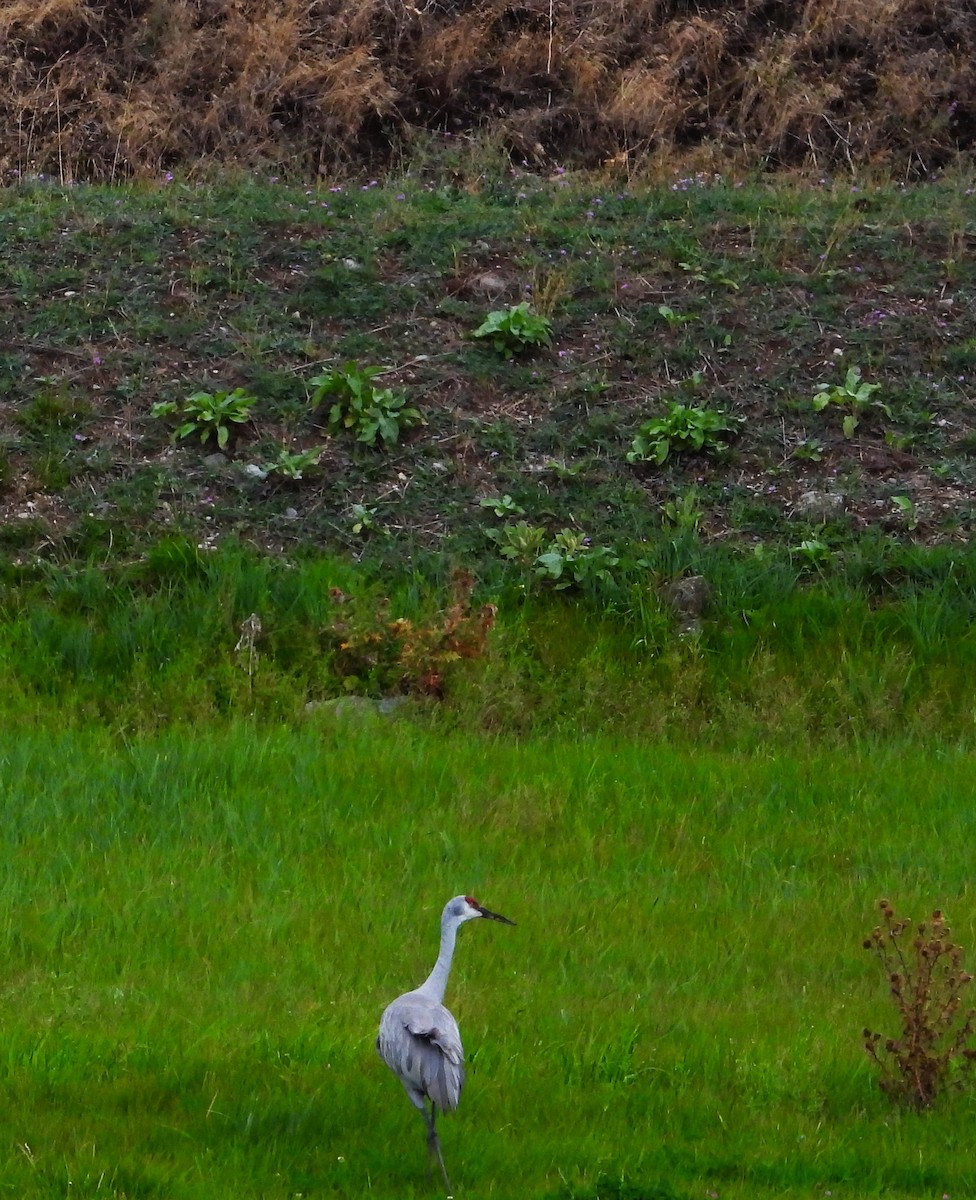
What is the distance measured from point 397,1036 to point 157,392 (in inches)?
318

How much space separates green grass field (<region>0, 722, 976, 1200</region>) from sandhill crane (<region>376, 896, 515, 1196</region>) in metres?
0.34

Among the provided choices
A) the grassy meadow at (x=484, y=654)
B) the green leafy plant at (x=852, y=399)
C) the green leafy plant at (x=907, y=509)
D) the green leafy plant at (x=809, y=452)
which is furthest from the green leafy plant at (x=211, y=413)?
the green leafy plant at (x=907, y=509)

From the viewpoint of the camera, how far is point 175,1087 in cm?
564

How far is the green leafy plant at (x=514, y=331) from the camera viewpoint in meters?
12.7

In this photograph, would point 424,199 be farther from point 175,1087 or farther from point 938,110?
point 175,1087

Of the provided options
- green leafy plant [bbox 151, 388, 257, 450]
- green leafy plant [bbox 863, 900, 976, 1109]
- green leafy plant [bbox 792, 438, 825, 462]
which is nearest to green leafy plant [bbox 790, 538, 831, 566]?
green leafy plant [bbox 792, 438, 825, 462]

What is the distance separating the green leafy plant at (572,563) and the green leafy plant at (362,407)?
1.65 meters

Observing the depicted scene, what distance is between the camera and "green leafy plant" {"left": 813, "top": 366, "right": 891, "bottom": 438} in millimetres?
12188

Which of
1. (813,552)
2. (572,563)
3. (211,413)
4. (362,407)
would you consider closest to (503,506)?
(572,563)

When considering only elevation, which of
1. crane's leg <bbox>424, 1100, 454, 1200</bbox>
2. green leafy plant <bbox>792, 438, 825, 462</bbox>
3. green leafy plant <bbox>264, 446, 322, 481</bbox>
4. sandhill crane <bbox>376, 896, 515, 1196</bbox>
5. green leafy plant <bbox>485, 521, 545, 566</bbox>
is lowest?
green leafy plant <bbox>485, 521, 545, 566</bbox>

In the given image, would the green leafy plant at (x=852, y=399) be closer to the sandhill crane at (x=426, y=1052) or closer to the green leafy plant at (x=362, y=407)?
the green leafy plant at (x=362, y=407)

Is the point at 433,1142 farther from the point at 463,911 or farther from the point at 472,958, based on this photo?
the point at 472,958

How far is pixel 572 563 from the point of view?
10828 mm

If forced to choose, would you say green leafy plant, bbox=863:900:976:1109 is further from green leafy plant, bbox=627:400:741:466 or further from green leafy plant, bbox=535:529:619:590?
green leafy plant, bbox=627:400:741:466
